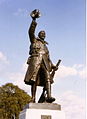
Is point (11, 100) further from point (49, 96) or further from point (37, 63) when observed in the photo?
point (49, 96)

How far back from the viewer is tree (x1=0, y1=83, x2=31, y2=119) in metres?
38.1

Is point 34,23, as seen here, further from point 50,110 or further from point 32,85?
point 50,110

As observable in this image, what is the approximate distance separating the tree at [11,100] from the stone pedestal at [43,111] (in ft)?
84.5

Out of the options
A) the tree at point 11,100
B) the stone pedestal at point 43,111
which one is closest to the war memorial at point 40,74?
the stone pedestal at point 43,111

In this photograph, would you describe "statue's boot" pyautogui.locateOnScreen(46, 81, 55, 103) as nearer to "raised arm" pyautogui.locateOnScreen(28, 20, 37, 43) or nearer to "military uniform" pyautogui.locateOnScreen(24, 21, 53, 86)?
"military uniform" pyautogui.locateOnScreen(24, 21, 53, 86)

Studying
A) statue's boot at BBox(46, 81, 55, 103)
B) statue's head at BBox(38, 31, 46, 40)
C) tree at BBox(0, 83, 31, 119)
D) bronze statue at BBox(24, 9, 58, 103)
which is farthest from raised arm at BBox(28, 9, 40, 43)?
tree at BBox(0, 83, 31, 119)

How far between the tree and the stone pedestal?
2575cm

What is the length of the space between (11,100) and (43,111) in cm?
2690

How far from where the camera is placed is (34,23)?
13.3 m

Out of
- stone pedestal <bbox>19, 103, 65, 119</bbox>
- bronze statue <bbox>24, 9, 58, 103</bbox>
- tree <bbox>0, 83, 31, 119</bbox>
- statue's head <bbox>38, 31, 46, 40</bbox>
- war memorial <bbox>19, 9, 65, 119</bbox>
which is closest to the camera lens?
stone pedestal <bbox>19, 103, 65, 119</bbox>

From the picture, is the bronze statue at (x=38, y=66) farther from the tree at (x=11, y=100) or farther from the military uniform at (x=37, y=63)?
the tree at (x=11, y=100)

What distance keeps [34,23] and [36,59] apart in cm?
144

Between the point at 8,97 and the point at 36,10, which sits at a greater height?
the point at 36,10

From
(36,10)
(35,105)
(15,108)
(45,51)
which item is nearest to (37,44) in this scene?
(45,51)
